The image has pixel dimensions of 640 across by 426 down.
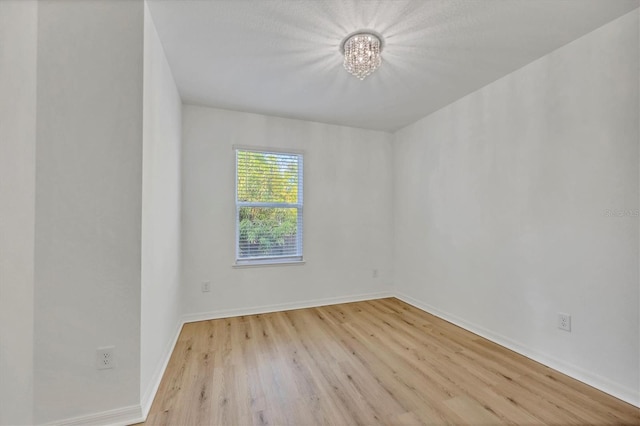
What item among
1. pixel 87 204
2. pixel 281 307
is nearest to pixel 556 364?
pixel 281 307

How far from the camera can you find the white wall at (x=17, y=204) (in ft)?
3.87

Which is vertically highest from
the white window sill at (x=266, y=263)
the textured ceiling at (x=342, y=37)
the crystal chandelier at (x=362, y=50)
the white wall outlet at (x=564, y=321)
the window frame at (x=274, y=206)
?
the textured ceiling at (x=342, y=37)

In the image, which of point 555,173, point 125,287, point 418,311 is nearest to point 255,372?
point 125,287

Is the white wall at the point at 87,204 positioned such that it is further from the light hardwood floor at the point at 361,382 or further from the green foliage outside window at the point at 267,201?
the green foliage outside window at the point at 267,201

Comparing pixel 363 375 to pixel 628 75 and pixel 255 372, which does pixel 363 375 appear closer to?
pixel 255 372

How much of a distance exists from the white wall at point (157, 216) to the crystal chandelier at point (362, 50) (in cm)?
128

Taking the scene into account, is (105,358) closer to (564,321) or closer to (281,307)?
(281,307)

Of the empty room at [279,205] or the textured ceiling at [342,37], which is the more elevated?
the textured ceiling at [342,37]

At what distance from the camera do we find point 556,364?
200cm

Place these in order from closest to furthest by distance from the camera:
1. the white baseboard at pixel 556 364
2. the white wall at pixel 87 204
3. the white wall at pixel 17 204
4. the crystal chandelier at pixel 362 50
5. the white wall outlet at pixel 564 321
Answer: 1. the white wall at pixel 17 204
2. the white wall at pixel 87 204
3. the white baseboard at pixel 556 364
4. the crystal chandelier at pixel 362 50
5. the white wall outlet at pixel 564 321

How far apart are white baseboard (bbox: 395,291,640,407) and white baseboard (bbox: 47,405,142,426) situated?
2.82m

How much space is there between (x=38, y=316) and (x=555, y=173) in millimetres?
3462

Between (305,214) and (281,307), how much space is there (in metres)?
1.22

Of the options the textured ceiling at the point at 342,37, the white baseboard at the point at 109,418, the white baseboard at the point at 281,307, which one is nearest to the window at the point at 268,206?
the white baseboard at the point at 281,307
